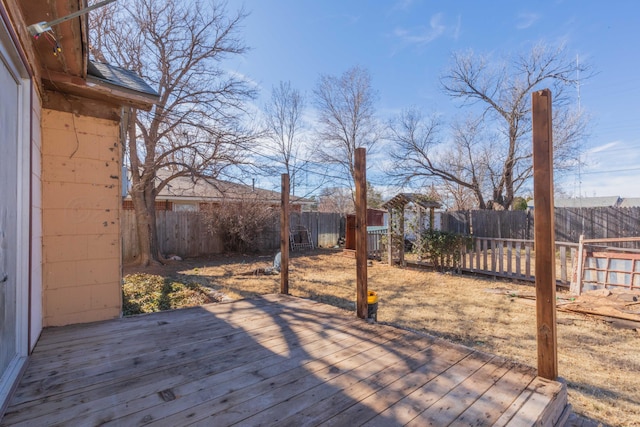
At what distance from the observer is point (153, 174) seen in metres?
7.93

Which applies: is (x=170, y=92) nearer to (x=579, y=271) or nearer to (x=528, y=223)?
(x=579, y=271)

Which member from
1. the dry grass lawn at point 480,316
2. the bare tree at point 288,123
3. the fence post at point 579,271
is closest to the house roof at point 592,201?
the bare tree at point 288,123

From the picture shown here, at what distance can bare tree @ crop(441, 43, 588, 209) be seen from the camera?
38.5 feet

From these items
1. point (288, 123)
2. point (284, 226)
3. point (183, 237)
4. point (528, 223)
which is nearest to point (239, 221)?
point (183, 237)

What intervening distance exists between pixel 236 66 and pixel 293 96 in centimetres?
Answer: 912

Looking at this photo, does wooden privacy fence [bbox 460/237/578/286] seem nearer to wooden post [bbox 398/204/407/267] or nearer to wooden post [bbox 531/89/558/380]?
wooden post [bbox 398/204/407/267]

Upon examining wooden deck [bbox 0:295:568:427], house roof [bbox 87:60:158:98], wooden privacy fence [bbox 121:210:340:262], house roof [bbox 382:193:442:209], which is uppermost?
house roof [bbox 87:60:158:98]

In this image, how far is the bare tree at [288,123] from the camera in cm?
1769

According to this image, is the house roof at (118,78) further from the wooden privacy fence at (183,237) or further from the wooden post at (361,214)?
the wooden privacy fence at (183,237)

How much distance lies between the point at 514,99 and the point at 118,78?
558 inches

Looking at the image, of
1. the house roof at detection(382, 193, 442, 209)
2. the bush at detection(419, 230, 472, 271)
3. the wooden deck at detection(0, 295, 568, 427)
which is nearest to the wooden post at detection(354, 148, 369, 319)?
the wooden deck at detection(0, 295, 568, 427)

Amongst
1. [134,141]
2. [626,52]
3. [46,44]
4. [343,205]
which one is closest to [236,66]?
[134,141]

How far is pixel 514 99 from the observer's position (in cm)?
1256

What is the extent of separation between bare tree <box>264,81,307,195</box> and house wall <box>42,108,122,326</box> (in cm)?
1461
